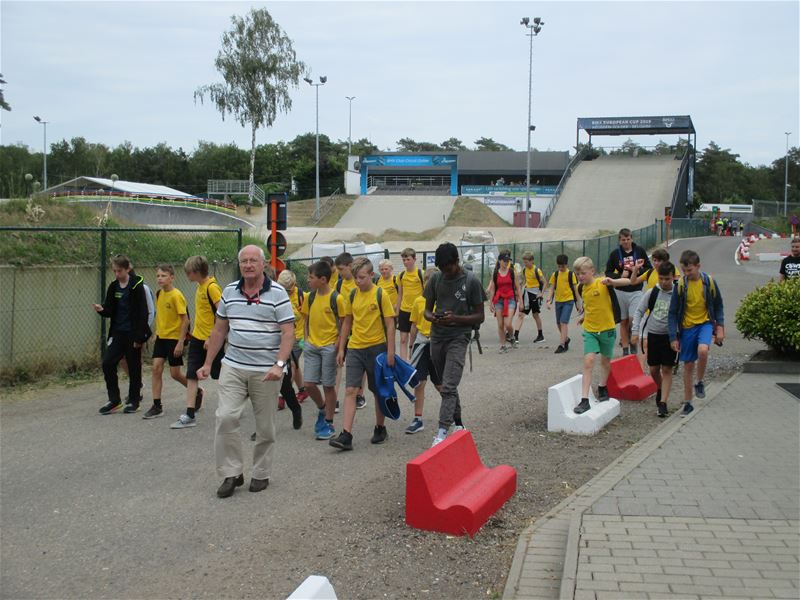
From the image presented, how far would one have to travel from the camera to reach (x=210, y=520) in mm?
5637

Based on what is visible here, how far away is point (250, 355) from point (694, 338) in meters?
4.93

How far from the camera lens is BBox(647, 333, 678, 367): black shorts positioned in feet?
29.4

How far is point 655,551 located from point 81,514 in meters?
3.84

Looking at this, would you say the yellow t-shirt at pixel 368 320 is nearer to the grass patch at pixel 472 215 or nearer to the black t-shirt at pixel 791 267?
the black t-shirt at pixel 791 267

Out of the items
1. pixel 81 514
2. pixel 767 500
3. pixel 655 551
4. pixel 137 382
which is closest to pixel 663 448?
pixel 767 500

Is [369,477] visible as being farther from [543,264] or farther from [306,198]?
[306,198]

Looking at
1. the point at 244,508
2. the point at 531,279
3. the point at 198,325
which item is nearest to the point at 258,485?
the point at 244,508

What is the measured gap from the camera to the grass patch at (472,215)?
216 ft

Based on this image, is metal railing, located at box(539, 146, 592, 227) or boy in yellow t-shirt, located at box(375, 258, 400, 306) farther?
metal railing, located at box(539, 146, 592, 227)

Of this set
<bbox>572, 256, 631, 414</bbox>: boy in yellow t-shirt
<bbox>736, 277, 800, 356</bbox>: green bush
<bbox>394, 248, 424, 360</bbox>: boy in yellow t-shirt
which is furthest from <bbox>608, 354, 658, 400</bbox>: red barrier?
<bbox>394, 248, 424, 360</bbox>: boy in yellow t-shirt

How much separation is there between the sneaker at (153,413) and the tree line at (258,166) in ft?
211

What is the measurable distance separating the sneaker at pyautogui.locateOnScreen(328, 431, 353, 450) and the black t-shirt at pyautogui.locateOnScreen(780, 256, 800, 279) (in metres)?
8.06

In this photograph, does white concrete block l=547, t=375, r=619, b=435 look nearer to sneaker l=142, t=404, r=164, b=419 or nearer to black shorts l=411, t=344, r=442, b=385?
black shorts l=411, t=344, r=442, b=385

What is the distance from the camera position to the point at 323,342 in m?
8.08
